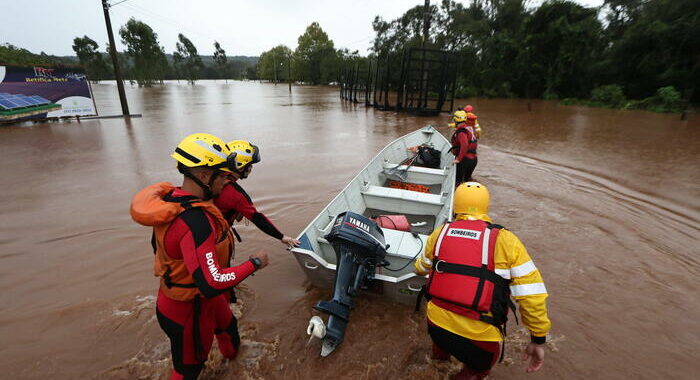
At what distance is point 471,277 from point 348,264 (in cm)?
119

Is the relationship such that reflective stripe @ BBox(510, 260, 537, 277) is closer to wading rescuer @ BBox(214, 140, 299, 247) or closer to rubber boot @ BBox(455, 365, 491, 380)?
rubber boot @ BBox(455, 365, 491, 380)

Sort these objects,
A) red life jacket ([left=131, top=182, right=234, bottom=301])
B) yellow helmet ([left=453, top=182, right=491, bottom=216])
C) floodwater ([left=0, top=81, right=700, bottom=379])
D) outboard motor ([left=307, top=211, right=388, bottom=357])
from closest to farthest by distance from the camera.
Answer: red life jacket ([left=131, top=182, right=234, bottom=301]) < yellow helmet ([left=453, top=182, right=491, bottom=216]) < outboard motor ([left=307, top=211, right=388, bottom=357]) < floodwater ([left=0, top=81, right=700, bottom=379])

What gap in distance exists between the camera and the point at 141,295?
3.59 meters

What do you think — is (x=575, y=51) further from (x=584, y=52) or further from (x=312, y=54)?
(x=312, y=54)

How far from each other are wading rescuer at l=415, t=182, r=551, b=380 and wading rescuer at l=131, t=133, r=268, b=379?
1.21m

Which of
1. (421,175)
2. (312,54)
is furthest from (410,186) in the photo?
(312,54)

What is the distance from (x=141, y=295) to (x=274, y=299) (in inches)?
63.0

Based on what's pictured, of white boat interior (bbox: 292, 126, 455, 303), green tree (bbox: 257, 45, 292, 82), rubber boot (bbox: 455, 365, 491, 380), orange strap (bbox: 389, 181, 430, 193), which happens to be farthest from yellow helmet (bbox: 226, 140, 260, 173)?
green tree (bbox: 257, 45, 292, 82)

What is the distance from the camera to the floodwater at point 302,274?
109 inches

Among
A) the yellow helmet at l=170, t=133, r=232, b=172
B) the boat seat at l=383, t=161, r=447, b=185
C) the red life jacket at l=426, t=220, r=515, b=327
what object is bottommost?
the boat seat at l=383, t=161, r=447, b=185

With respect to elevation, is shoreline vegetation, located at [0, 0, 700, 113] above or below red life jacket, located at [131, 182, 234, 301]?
above

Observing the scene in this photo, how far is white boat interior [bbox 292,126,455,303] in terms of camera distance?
307cm

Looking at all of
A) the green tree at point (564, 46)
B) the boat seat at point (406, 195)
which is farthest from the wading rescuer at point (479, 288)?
the green tree at point (564, 46)

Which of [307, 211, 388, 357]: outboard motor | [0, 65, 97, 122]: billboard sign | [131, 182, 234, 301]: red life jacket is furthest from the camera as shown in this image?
[0, 65, 97, 122]: billboard sign
